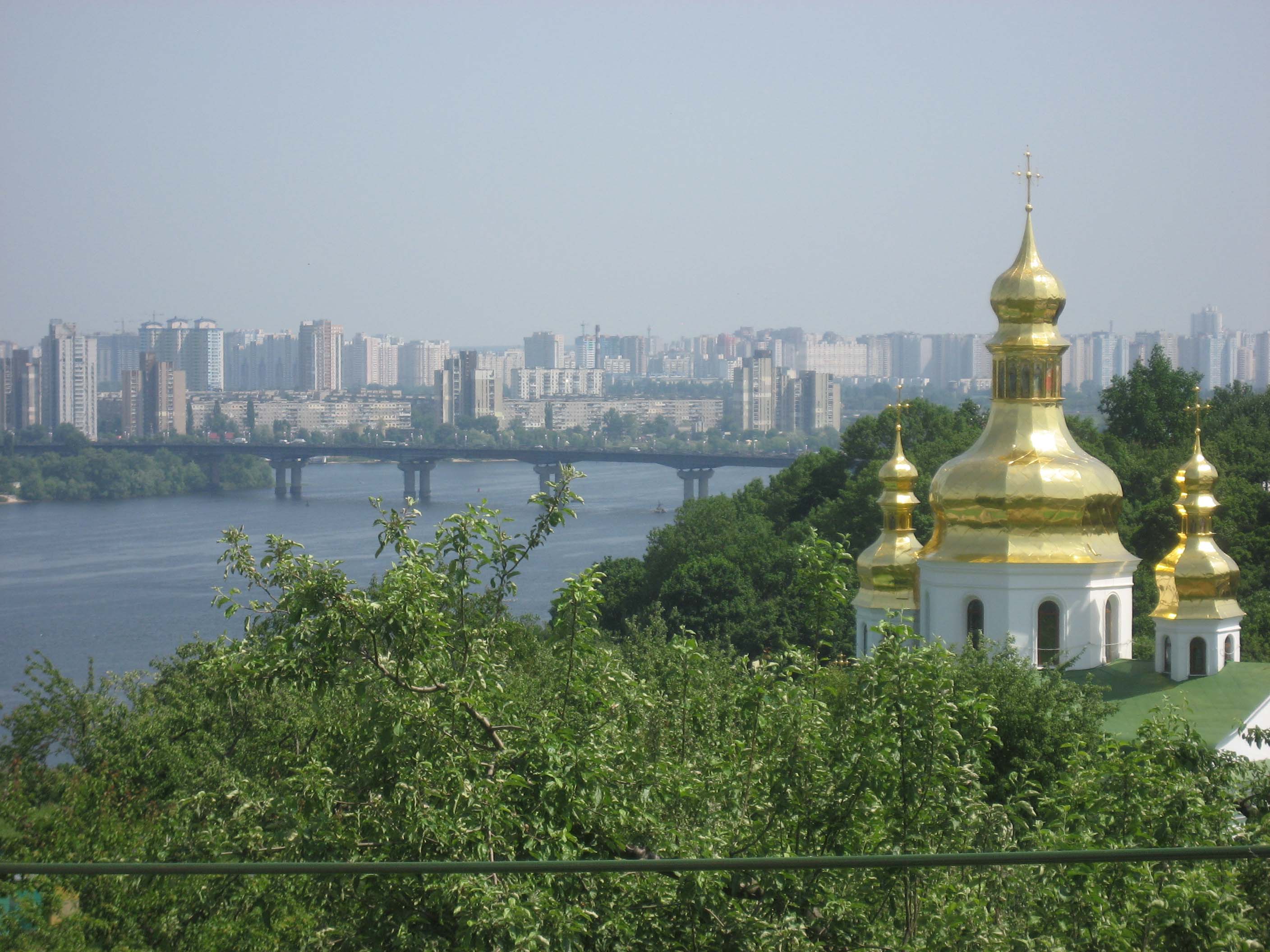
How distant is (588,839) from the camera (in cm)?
537

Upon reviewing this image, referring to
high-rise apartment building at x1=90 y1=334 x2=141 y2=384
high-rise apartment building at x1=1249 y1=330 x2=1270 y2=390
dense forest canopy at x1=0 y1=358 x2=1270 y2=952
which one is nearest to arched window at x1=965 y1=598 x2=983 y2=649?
dense forest canopy at x1=0 y1=358 x2=1270 y2=952

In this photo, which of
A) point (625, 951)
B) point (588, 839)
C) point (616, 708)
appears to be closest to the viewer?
point (625, 951)

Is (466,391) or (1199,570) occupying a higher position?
(466,391)

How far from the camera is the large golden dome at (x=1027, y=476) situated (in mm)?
13680

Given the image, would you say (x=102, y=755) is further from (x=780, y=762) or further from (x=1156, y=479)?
(x=1156, y=479)

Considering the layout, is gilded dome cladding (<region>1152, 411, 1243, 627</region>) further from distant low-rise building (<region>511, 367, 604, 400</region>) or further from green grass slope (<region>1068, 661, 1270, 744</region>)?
distant low-rise building (<region>511, 367, 604, 400</region>)

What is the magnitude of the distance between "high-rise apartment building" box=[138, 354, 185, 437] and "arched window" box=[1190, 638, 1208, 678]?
83201mm

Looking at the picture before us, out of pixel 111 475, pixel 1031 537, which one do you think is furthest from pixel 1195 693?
pixel 111 475

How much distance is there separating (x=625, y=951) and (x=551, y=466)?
58.7 meters

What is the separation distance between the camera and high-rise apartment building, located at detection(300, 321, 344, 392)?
15275cm

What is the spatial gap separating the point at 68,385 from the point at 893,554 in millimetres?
76271

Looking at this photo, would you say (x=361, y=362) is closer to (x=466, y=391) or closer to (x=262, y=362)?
(x=262, y=362)

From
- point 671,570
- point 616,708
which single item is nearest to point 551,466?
point 671,570

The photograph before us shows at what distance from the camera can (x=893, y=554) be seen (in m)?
15.4
